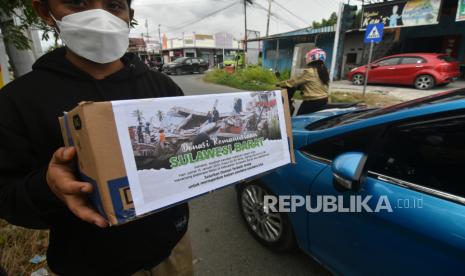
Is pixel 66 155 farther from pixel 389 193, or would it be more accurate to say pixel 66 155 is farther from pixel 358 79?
pixel 358 79

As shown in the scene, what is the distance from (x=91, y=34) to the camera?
95cm

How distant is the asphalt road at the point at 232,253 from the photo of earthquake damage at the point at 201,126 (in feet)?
4.47

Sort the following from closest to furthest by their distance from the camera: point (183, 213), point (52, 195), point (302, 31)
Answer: point (52, 195)
point (183, 213)
point (302, 31)

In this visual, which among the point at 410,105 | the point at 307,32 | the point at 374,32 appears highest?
the point at 307,32

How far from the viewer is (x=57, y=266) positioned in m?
1.01

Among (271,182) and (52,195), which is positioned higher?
(52,195)

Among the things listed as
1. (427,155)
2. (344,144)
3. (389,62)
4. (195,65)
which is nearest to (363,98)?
(389,62)

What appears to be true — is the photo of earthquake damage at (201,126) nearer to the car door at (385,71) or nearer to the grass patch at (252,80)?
the grass patch at (252,80)

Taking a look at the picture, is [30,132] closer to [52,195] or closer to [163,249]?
[52,195]

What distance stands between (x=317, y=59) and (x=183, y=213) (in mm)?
3200

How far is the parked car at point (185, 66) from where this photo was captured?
2128 cm

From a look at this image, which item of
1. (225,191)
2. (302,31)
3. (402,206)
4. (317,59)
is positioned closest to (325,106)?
(317,59)

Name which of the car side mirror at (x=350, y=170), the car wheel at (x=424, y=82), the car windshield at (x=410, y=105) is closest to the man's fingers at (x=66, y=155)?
the car side mirror at (x=350, y=170)

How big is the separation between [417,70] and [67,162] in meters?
11.9
